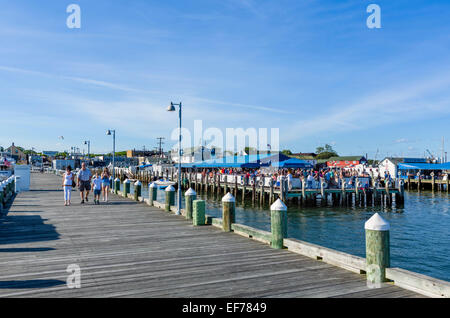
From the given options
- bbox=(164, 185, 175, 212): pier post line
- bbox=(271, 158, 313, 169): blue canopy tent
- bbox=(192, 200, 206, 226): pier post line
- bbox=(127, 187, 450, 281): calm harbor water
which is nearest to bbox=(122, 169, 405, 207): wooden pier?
bbox=(127, 187, 450, 281): calm harbor water

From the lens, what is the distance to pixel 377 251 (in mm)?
5586

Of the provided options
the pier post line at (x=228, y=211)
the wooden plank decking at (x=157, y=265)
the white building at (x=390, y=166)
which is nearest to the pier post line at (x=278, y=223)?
the wooden plank decking at (x=157, y=265)

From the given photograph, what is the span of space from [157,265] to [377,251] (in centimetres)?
384

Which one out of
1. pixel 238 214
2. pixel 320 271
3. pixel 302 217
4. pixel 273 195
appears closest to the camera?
pixel 320 271

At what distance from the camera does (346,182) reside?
31266 millimetres

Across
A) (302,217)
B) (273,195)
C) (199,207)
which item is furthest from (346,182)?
(199,207)

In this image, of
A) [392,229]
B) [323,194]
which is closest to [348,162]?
[323,194]

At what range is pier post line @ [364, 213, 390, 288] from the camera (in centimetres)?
551

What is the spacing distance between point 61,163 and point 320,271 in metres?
106

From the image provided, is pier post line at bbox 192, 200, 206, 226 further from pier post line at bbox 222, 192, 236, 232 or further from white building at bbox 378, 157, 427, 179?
white building at bbox 378, 157, 427, 179

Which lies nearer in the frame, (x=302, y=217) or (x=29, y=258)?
(x=29, y=258)

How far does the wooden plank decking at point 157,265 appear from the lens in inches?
207

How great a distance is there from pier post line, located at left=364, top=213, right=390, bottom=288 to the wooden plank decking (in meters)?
0.20
